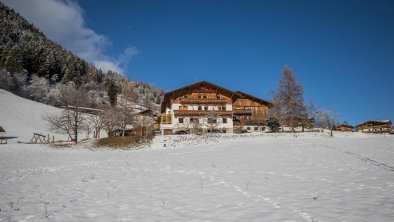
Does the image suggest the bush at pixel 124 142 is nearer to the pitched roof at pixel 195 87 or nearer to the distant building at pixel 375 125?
the pitched roof at pixel 195 87

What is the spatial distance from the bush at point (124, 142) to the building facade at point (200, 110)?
1087cm

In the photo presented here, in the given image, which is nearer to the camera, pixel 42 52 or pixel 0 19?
pixel 42 52

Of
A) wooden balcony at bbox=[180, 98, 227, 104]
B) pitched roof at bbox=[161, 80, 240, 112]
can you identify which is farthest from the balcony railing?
pitched roof at bbox=[161, 80, 240, 112]

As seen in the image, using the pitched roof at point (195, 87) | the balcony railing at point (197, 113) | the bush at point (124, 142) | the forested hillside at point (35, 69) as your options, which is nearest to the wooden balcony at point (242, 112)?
the pitched roof at point (195, 87)

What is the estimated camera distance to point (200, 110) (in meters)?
59.5

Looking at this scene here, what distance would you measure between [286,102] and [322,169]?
4094cm

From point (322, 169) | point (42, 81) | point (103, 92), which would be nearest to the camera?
point (322, 169)

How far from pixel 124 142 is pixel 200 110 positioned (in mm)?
19405

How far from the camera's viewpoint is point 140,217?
7.75 meters

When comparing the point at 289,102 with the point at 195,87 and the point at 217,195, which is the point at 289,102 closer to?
the point at 195,87

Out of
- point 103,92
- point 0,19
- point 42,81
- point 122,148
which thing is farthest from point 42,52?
point 122,148

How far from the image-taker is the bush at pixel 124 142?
4374 cm

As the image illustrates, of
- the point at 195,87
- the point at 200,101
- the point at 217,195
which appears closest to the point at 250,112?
the point at 200,101

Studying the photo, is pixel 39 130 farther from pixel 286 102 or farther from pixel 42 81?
pixel 286 102
